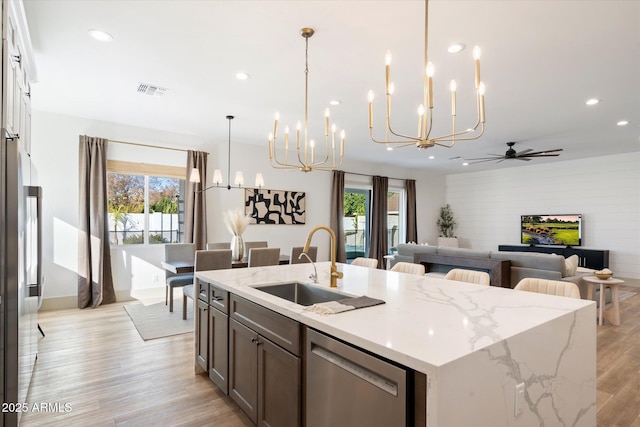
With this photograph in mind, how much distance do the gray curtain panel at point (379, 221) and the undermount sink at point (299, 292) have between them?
588 cm

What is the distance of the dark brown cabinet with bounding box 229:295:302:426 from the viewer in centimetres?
172

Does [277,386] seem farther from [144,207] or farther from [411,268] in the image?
[144,207]

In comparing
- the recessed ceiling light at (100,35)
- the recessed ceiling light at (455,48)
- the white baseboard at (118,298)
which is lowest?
the white baseboard at (118,298)

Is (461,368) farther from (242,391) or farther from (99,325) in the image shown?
(99,325)

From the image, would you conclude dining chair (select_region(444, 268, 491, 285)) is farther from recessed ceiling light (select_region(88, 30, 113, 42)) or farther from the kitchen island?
recessed ceiling light (select_region(88, 30, 113, 42))

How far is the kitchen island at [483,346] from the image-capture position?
1.11 m

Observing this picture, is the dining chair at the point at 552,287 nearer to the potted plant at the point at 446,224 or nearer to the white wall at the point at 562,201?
the white wall at the point at 562,201

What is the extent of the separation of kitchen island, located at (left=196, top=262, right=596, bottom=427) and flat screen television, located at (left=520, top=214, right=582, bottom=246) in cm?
736

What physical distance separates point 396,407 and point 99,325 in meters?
4.35

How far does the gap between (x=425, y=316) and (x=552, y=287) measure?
1.25m

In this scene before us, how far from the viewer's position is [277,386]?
1.84 meters

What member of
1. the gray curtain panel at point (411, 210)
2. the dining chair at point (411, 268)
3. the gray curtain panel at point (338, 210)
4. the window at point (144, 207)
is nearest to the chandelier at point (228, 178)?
the window at point (144, 207)

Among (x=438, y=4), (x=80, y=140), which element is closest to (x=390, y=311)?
(x=438, y=4)

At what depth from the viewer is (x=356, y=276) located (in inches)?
109
